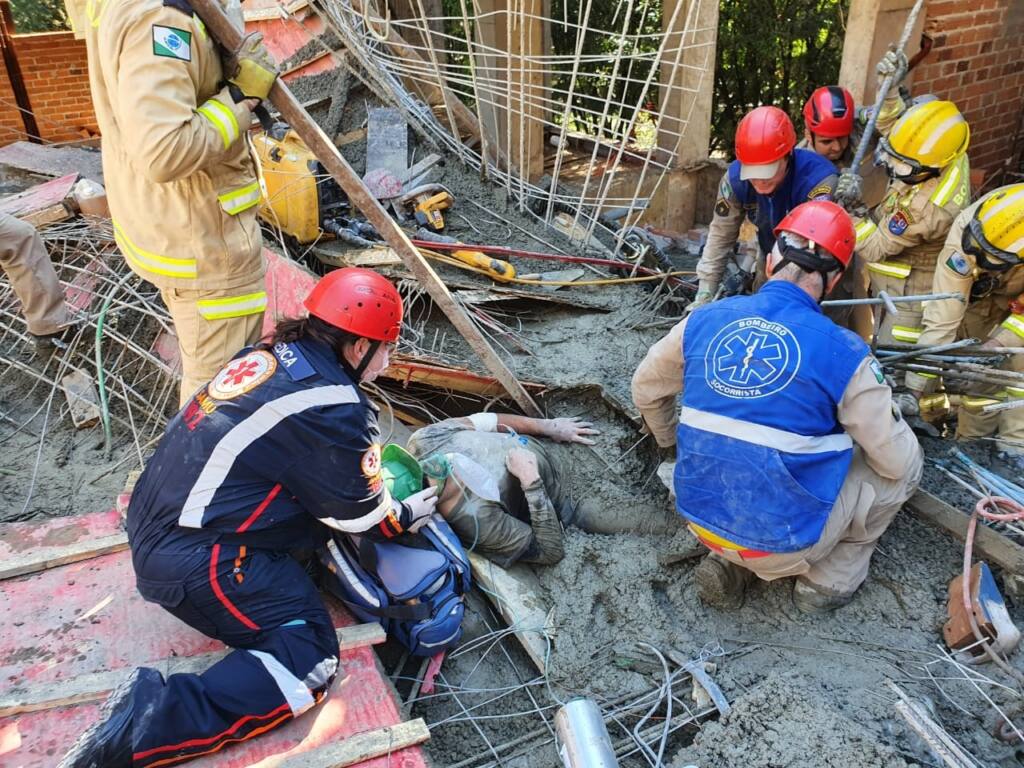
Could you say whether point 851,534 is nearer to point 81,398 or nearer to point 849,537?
point 849,537

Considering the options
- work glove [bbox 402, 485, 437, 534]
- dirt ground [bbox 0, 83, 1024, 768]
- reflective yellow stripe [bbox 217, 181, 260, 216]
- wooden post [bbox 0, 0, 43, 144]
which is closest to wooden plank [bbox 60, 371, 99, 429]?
dirt ground [bbox 0, 83, 1024, 768]

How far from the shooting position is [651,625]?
321cm

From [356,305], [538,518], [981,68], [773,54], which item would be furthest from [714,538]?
[773,54]

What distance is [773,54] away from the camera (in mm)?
8625

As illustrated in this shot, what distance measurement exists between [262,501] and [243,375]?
1.42 feet

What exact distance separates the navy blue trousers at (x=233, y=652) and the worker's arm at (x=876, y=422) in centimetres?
201

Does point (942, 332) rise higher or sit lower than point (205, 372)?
lower

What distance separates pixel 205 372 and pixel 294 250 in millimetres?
2210

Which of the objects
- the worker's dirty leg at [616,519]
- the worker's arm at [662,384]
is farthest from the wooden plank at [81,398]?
the worker's arm at [662,384]

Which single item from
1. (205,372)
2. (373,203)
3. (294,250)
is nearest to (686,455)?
(373,203)

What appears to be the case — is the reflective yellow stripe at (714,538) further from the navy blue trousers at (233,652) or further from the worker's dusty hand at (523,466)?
the navy blue trousers at (233,652)

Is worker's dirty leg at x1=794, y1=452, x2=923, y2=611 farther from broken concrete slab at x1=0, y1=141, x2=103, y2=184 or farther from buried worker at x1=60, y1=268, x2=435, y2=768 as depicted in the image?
broken concrete slab at x1=0, y1=141, x2=103, y2=184

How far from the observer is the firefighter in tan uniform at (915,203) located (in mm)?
4105

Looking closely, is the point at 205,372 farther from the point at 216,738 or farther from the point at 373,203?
the point at 216,738
